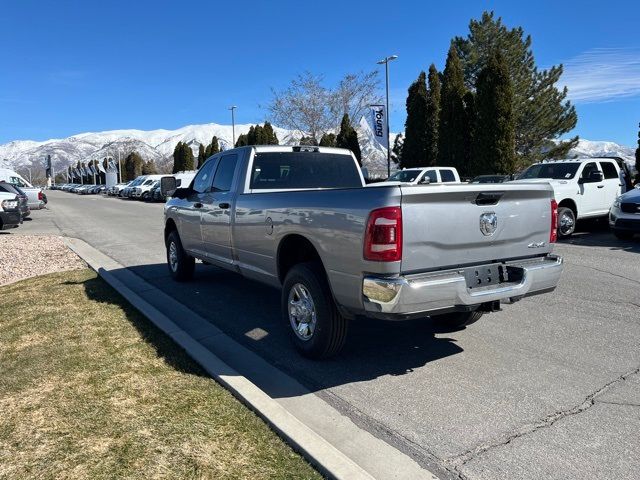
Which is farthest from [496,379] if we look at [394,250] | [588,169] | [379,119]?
[379,119]

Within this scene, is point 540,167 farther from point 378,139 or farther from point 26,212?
point 378,139

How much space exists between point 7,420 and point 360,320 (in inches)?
139

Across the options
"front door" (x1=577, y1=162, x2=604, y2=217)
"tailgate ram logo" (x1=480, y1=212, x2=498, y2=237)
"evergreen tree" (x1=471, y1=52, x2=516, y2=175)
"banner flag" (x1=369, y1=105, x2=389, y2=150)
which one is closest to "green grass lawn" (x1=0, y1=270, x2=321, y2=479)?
"tailgate ram logo" (x1=480, y1=212, x2=498, y2=237)

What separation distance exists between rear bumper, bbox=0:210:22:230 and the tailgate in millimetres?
15689

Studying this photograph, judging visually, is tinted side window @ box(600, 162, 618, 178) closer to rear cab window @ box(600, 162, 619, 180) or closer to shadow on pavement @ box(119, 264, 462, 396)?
rear cab window @ box(600, 162, 619, 180)

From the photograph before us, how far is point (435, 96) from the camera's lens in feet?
101

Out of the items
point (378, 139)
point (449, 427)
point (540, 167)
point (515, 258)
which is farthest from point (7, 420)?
point (378, 139)

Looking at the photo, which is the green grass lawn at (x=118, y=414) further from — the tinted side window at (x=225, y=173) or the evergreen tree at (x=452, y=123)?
the evergreen tree at (x=452, y=123)

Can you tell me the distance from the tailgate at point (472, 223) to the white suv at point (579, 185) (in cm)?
838

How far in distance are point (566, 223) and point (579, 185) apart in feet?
3.27

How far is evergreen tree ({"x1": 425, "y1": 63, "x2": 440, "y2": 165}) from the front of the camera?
101ft

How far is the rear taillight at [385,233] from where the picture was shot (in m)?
3.67

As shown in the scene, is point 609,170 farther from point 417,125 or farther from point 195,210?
point 417,125

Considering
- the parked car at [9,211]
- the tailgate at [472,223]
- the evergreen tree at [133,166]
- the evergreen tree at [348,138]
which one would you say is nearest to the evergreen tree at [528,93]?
the evergreen tree at [348,138]
